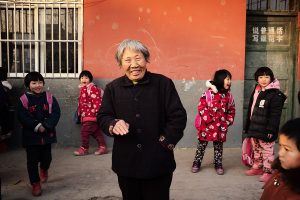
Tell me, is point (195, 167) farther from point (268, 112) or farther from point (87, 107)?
point (87, 107)

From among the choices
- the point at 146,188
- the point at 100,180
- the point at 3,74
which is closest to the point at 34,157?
the point at 100,180

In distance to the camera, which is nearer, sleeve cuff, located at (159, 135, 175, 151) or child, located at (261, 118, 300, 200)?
child, located at (261, 118, 300, 200)

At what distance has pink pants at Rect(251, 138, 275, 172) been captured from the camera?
518cm

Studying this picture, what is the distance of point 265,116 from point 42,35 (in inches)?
162

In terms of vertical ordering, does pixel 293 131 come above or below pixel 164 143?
above

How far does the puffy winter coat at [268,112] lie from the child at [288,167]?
3.01 m

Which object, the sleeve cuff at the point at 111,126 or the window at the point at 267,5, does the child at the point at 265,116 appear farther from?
the sleeve cuff at the point at 111,126

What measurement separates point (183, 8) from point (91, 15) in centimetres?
160

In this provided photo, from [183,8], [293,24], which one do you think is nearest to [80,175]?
[183,8]

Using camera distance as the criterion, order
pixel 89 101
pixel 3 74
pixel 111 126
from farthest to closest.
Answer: pixel 89 101
pixel 3 74
pixel 111 126

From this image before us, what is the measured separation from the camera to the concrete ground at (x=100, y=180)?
15.2ft

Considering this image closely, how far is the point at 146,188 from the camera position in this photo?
2916 millimetres

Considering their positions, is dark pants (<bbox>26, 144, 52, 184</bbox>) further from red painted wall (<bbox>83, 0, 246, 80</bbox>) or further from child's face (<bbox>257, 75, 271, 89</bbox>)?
child's face (<bbox>257, 75, 271, 89</bbox>)

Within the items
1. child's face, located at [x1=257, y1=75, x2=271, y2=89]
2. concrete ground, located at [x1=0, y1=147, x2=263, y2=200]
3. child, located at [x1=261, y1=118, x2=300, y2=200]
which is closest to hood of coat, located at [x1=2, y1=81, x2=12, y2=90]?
concrete ground, located at [x1=0, y1=147, x2=263, y2=200]
